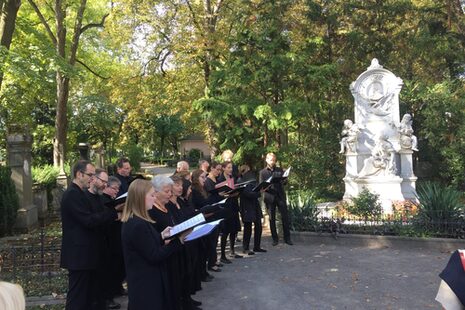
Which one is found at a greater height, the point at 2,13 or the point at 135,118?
the point at 2,13

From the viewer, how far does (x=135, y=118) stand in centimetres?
2325

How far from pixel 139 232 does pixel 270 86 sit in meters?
12.8

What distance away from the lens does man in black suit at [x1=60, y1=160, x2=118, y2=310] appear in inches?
198

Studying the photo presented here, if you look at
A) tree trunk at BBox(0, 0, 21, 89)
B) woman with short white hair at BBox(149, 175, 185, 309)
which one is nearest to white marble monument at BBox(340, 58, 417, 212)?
woman with short white hair at BBox(149, 175, 185, 309)

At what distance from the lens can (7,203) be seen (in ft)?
39.2

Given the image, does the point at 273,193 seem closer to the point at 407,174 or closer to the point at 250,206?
the point at 250,206

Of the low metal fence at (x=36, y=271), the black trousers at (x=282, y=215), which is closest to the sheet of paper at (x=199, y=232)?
the low metal fence at (x=36, y=271)

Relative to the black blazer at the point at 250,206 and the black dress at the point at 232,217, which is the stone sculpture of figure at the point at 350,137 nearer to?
the black blazer at the point at 250,206

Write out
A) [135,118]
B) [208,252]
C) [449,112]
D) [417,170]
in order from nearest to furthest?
1. [208,252]
2. [449,112]
3. [417,170]
4. [135,118]

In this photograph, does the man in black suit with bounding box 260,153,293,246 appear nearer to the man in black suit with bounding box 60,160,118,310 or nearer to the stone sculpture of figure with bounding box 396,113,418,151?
the man in black suit with bounding box 60,160,118,310

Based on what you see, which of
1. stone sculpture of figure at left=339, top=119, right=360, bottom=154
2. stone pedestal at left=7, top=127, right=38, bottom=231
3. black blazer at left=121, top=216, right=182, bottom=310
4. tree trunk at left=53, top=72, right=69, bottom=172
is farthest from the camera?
tree trunk at left=53, top=72, right=69, bottom=172

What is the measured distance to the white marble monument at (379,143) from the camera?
14164mm

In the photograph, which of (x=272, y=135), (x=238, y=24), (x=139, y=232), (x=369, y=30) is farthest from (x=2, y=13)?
(x=369, y=30)

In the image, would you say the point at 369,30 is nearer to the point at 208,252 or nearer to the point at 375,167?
the point at 375,167
